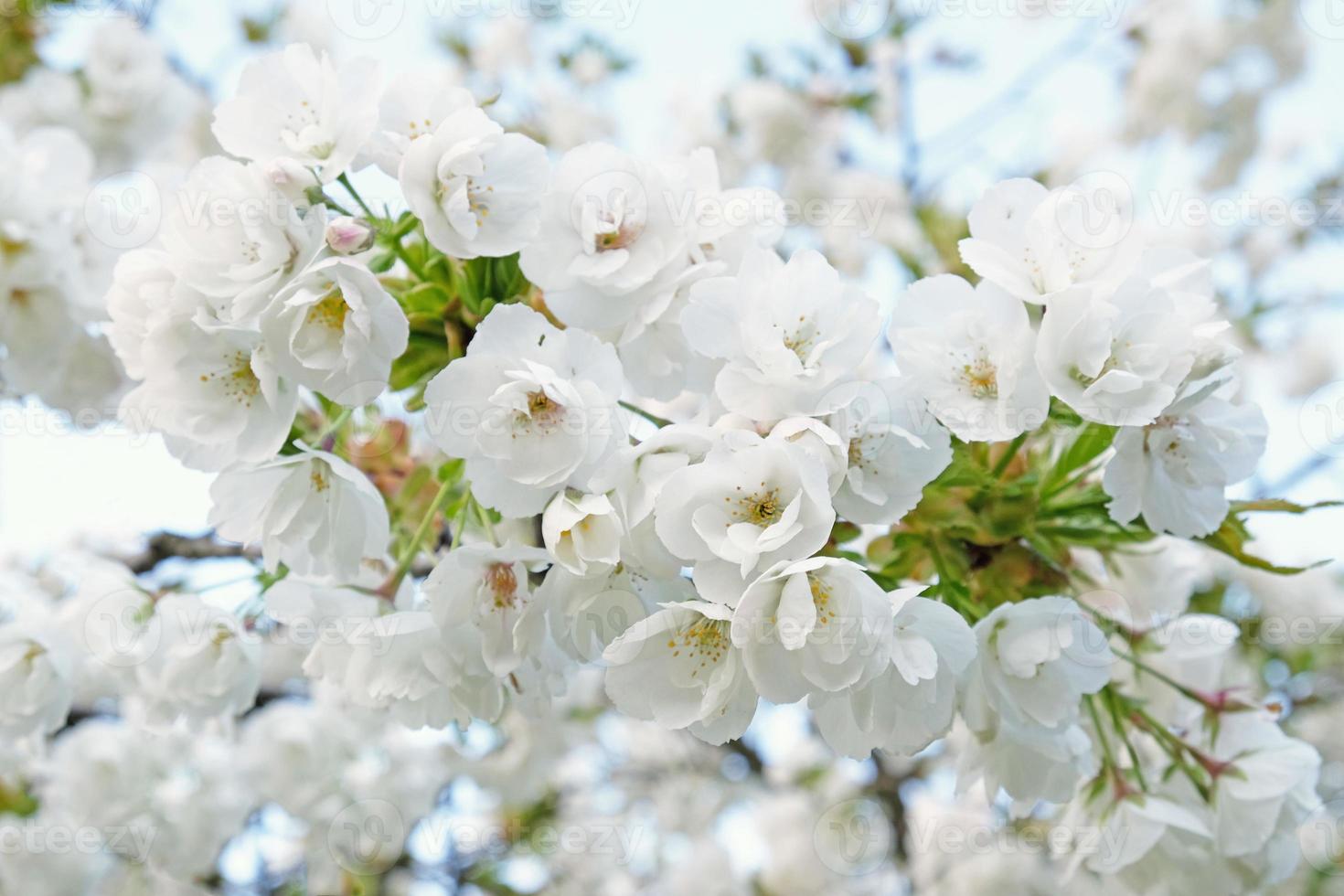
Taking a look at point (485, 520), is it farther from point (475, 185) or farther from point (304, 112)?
point (304, 112)

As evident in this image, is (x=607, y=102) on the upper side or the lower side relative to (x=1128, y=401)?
lower

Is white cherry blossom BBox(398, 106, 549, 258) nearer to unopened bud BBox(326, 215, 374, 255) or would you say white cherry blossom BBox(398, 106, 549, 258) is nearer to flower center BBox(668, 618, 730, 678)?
unopened bud BBox(326, 215, 374, 255)

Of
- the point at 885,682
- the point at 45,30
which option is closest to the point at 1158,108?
the point at 45,30

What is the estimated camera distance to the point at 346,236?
2.86 ft

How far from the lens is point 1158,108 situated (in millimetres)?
4441

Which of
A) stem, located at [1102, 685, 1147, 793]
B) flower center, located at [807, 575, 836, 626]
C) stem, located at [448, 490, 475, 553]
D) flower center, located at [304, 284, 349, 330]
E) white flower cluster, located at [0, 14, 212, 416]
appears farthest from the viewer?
white flower cluster, located at [0, 14, 212, 416]

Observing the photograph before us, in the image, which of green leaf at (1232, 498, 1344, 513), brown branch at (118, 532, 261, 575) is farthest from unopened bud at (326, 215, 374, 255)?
green leaf at (1232, 498, 1344, 513)

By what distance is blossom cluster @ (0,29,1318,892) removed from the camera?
2.68ft

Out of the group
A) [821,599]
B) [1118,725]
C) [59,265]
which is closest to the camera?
[821,599]

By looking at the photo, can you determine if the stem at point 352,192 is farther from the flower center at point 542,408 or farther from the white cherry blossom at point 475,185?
the flower center at point 542,408

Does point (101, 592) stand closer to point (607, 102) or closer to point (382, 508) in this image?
point (382, 508)

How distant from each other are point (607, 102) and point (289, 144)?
13.0ft

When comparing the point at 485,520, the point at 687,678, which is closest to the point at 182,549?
the point at 485,520

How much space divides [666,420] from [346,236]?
12.8 inches
